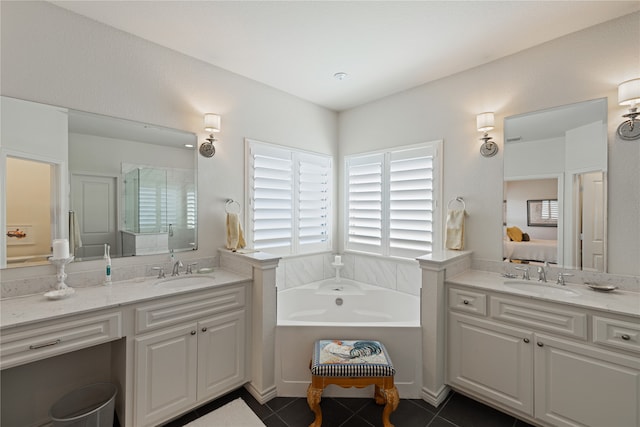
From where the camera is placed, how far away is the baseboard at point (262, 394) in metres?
2.12

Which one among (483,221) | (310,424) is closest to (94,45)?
(310,424)

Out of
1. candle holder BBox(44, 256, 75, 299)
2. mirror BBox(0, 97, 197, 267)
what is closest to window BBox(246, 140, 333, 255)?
mirror BBox(0, 97, 197, 267)

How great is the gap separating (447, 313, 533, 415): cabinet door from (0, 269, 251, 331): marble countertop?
1767 millimetres

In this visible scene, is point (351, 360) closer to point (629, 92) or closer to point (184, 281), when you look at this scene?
point (184, 281)

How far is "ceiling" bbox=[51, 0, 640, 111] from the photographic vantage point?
1858 mm

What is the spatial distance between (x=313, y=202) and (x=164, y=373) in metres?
2.22

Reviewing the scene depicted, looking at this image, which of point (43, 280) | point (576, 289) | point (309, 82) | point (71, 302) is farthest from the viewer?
point (309, 82)

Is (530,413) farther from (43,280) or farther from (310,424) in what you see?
(43,280)

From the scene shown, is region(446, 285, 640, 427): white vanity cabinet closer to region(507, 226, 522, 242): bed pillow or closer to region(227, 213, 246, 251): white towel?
region(507, 226, 522, 242): bed pillow

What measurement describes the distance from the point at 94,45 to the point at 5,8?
428 mm

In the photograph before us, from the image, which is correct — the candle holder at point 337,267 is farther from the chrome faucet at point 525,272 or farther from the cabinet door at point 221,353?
the chrome faucet at point 525,272

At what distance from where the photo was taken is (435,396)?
2102 millimetres

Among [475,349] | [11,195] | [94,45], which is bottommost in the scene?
[475,349]

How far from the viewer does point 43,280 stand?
6.02 ft
